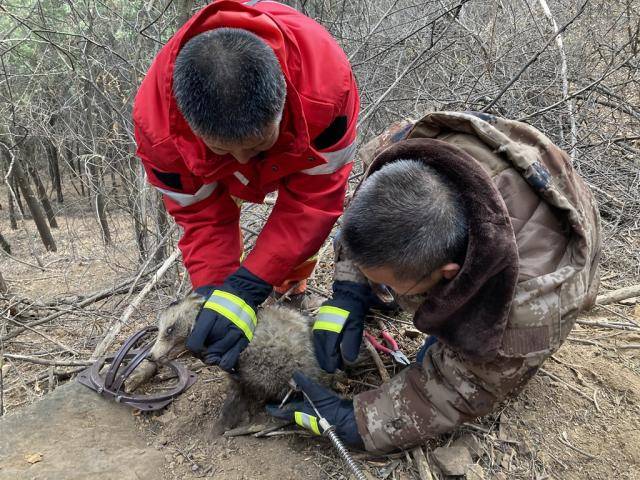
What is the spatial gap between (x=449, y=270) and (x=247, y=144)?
3.45ft

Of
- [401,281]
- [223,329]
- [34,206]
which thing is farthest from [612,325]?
[34,206]

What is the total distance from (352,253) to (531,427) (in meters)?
1.47

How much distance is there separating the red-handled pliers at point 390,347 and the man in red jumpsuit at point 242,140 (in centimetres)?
67

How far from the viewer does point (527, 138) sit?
7.29 feet

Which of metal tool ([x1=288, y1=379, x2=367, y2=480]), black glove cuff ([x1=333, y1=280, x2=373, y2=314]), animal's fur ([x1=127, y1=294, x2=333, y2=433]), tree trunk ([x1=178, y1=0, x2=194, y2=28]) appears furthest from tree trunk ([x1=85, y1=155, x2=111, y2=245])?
metal tool ([x1=288, y1=379, x2=367, y2=480])

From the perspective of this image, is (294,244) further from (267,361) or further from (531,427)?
(531,427)

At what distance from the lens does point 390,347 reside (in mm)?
2998

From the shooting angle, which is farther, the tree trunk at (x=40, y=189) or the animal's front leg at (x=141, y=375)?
the tree trunk at (x=40, y=189)

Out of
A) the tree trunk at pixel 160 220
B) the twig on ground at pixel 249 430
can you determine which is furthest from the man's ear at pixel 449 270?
the tree trunk at pixel 160 220

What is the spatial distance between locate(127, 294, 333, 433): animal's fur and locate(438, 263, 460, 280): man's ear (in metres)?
1.15

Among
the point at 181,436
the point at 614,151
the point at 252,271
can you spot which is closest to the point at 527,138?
the point at 252,271

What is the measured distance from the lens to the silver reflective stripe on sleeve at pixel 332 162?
9.25ft

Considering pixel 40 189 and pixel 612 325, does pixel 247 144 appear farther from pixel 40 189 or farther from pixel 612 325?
pixel 40 189

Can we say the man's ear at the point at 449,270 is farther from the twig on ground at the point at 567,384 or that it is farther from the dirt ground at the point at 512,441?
the twig on ground at the point at 567,384
